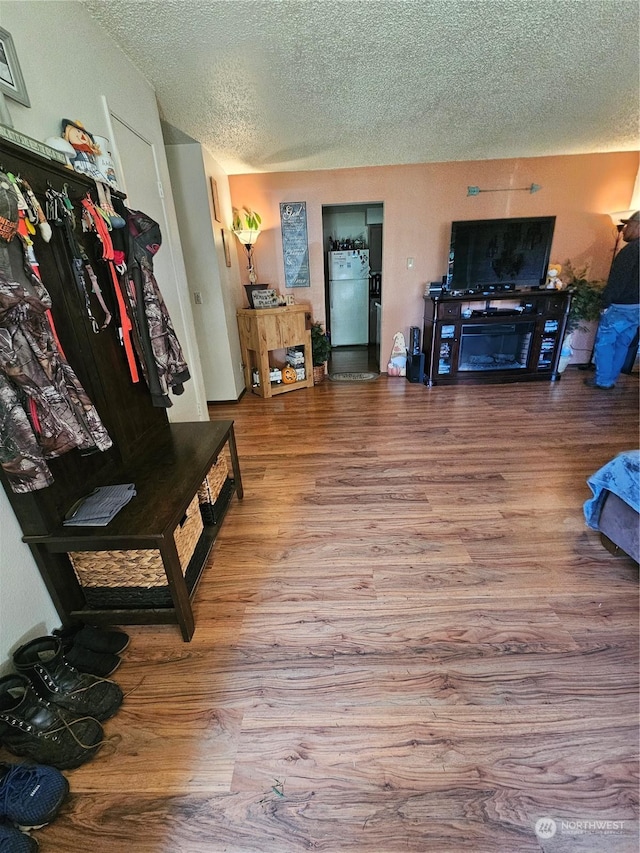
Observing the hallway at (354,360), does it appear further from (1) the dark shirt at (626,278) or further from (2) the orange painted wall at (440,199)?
(1) the dark shirt at (626,278)

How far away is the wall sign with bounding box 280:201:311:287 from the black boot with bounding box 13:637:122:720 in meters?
4.20

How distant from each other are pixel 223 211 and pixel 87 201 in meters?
2.79

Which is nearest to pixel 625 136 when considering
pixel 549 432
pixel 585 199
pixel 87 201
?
A: pixel 585 199

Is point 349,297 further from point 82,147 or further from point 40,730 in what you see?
point 40,730

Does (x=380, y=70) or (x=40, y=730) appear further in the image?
(x=380, y=70)

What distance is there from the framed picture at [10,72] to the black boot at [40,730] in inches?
74.8

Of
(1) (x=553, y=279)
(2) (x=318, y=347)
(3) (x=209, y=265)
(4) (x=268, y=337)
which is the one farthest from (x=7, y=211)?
(1) (x=553, y=279)

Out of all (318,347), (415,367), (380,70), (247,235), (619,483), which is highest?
(380,70)

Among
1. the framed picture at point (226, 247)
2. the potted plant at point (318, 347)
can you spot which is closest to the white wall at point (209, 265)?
the framed picture at point (226, 247)

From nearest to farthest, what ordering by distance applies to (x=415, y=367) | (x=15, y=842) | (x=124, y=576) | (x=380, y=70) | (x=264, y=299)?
(x=15, y=842) → (x=124, y=576) → (x=380, y=70) → (x=264, y=299) → (x=415, y=367)

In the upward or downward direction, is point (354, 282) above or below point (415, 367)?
above

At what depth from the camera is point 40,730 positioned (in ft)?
3.31

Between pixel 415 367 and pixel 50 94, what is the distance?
3766 mm

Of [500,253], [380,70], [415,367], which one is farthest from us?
[415,367]
